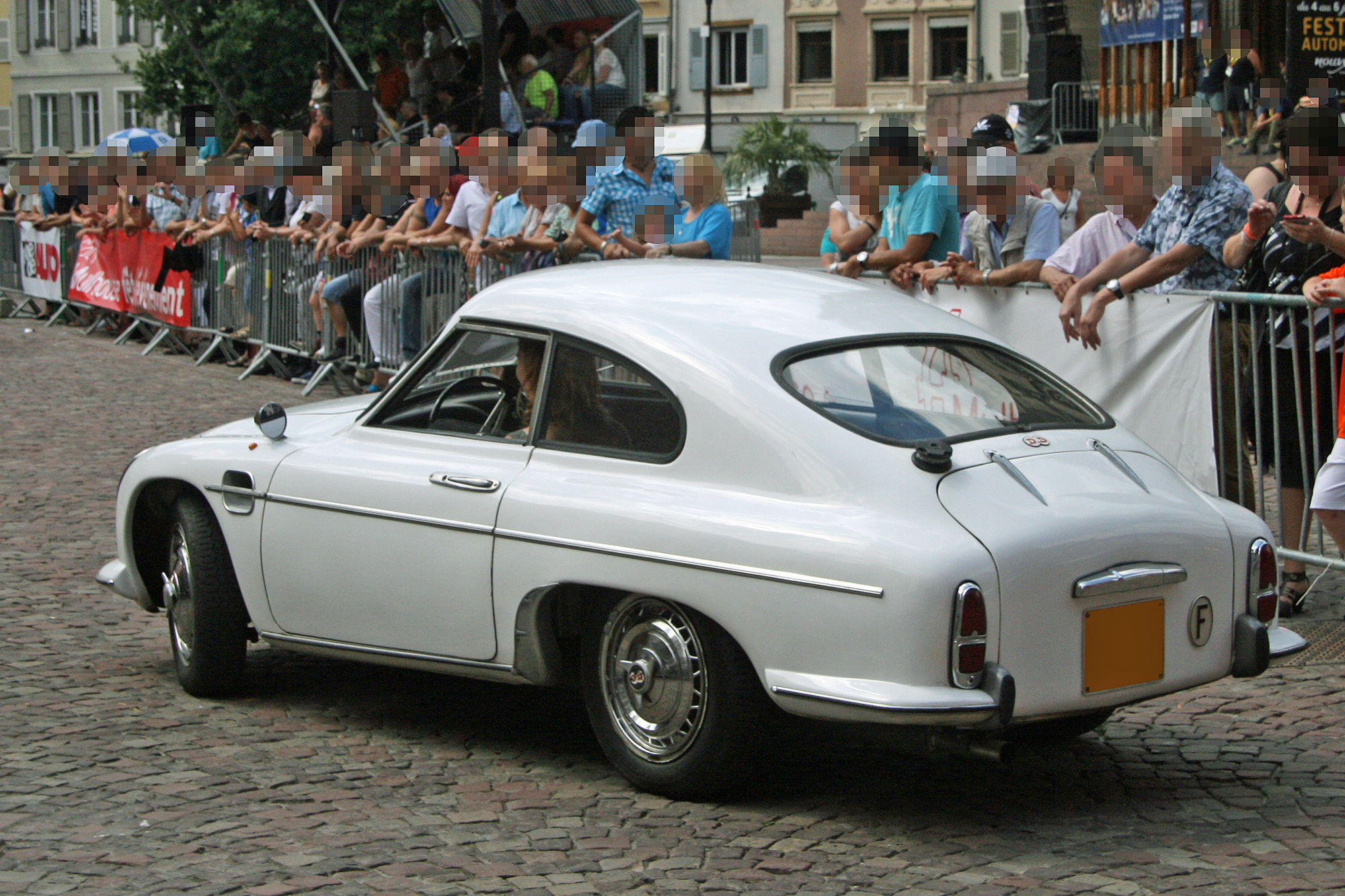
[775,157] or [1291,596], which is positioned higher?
[775,157]

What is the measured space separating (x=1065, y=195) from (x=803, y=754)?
616 cm

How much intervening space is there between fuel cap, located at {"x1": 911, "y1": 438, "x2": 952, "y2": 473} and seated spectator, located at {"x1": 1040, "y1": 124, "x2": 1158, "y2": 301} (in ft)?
12.5

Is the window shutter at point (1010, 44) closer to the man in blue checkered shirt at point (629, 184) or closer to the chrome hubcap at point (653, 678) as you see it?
the man in blue checkered shirt at point (629, 184)

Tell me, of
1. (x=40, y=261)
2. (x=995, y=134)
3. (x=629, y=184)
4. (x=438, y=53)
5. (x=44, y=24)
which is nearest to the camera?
(x=629, y=184)

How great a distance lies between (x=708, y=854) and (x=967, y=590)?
0.98m

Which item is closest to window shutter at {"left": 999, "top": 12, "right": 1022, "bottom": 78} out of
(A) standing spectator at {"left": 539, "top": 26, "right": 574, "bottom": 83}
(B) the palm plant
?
(B) the palm plant

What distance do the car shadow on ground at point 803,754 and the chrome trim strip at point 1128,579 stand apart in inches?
24.4

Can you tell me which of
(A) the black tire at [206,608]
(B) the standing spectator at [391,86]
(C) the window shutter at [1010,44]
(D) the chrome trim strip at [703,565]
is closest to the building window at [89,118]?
(C) the window shutter at [1010,44]

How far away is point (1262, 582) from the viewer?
502 cm

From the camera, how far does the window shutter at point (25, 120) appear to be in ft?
241

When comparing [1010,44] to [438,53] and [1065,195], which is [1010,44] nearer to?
[438,53]

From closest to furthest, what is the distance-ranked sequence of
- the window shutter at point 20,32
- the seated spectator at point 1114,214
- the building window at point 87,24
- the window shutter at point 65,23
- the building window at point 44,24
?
the seated spectator at point 1114,214
the building window at point 87,24
the window shutter at point 65,23
the building window at point 44,24
the window shutter at point 20,32

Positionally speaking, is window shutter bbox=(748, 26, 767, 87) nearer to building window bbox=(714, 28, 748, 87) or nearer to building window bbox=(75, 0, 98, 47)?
building window bbox=(714, 28, 748, 87)

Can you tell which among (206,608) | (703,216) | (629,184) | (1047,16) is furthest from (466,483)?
(1047,16)
